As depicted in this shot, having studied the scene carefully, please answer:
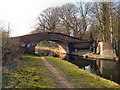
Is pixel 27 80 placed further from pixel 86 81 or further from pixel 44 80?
pixel 86 81

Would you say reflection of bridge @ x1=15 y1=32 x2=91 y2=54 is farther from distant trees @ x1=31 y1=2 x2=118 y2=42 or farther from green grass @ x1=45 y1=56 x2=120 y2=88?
green grass @ x1=45 y1=56 x2=120 y2=88

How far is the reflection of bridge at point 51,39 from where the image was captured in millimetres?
21094

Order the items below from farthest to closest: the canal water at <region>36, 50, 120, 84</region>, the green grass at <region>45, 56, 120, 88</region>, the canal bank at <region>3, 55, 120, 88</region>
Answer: the canal water at <region>36, 50, 120, 84</region> → the green grass at <region>45, 56, 120, 88</region> → the canal bank at <region>3, 55, 120, 88</region>

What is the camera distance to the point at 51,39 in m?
25.4

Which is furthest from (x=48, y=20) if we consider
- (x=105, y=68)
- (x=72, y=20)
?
(x=105, y=68)

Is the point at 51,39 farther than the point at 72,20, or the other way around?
the point at 72,20

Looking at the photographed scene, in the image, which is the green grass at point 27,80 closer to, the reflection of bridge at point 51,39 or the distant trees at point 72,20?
the reflection of bridge at point 51,39

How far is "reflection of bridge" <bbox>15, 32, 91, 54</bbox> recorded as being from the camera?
69.2ft

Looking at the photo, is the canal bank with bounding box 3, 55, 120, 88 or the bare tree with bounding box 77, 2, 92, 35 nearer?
the canal bank with bounding box 3, 55, 120, 88

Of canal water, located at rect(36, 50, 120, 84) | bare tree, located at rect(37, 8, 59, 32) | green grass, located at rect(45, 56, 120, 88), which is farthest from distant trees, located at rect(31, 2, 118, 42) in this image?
green grass, located at rect(45, 56, 120, 88)

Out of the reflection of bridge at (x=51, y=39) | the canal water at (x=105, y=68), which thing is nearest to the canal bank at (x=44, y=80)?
the canal water at (x=105, y=68)

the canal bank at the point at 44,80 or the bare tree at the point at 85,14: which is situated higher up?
the bare tree at the point at 85,14

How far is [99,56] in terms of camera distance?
64.0 feet

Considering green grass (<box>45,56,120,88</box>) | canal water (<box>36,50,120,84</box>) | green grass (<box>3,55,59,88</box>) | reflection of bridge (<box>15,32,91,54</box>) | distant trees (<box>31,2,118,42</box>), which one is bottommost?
canal water (<box>36,50,120,84</box>)
